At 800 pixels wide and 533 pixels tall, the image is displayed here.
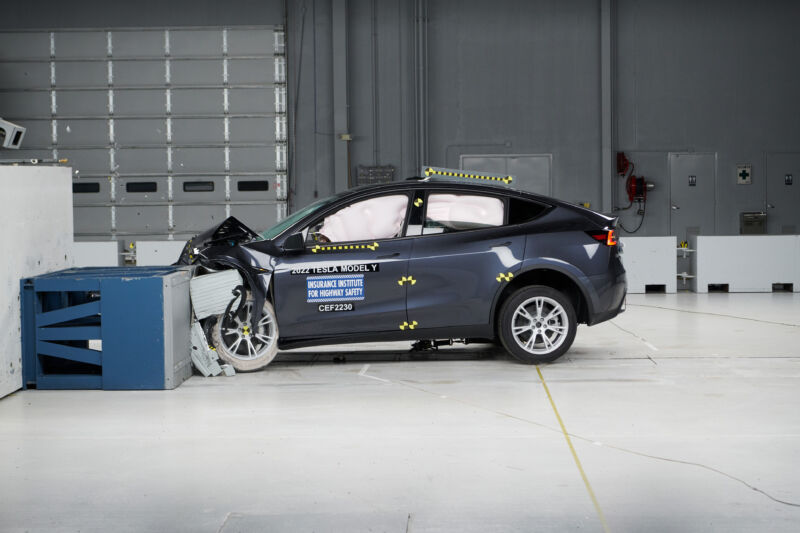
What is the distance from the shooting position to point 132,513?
14.3 ft

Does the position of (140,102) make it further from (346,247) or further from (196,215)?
(346,247)

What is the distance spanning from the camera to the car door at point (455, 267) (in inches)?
322

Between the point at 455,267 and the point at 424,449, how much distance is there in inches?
117

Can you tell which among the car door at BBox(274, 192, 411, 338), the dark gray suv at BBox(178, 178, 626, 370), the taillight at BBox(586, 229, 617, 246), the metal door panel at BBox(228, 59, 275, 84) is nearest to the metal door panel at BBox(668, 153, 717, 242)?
the metal door panel at BBox(228, 59, 275, 84)

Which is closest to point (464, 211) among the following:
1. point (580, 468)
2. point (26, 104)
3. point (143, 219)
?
point (580, 468)

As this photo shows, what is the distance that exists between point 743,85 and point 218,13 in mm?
10786

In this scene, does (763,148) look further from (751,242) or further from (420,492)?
(420,492)

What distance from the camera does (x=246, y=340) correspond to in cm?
818

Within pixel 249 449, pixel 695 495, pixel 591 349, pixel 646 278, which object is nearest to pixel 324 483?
pixel 249 449

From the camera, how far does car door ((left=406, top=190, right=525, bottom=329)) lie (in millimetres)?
8188

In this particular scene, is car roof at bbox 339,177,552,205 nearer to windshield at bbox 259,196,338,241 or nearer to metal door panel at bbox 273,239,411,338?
windshield at bbox 259,196,338,241

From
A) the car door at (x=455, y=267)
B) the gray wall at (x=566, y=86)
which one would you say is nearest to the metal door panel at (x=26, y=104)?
the gray wall at (x=566, y=86)

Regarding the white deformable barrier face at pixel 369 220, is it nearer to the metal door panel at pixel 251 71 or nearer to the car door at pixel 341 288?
the car door at pixel 341 288

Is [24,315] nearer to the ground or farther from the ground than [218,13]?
nearer to the ground
